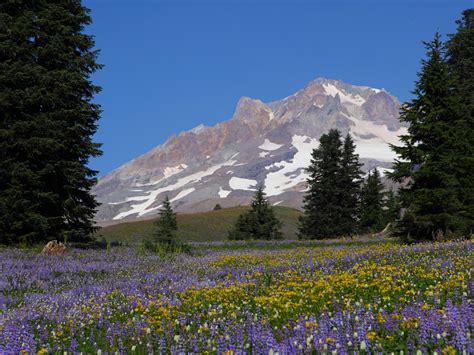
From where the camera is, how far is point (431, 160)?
24.8 m

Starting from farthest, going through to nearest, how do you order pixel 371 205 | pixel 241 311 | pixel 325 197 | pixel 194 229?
1. pixel 194 229
2. pixel 371 205
3. pixel 325 197
4. pixel 241 311

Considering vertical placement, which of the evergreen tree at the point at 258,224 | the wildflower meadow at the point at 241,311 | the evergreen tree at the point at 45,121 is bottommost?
the wildflower meadow at the point at 241,311

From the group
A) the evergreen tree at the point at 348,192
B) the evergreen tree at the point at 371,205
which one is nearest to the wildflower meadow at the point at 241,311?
the evergreen tree at the point at 348,192

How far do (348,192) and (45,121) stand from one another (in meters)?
48.8

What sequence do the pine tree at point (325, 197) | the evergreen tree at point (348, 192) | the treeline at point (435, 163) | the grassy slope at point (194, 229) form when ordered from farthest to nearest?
the grassy slope at point (194, 229) → the evergreen tree at point (348, 192) → the pine tree at point (325, 197) → the treeline at point (435, 163)

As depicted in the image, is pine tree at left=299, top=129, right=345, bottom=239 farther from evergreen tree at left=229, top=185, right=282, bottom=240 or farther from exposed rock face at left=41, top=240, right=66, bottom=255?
exposed rock face at left=41, top=240, right=66, bottom=255

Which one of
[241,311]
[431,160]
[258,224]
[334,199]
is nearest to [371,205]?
[334,199]

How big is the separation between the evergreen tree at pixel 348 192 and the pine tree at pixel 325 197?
0.46m

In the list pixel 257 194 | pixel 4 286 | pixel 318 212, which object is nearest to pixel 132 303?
pixel 4 286

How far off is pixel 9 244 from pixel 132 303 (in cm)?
1686

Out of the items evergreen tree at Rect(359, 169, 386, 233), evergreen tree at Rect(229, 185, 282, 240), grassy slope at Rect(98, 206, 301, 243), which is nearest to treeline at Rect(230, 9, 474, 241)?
evergreen tree at Rect(229, 185, 282, 240)

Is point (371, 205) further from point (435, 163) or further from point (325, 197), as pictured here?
point (435, 163)

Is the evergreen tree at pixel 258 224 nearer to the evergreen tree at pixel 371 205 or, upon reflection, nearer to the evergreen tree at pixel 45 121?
the evergreen tree at pixel 371 205

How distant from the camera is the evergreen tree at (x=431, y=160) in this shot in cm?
2419
